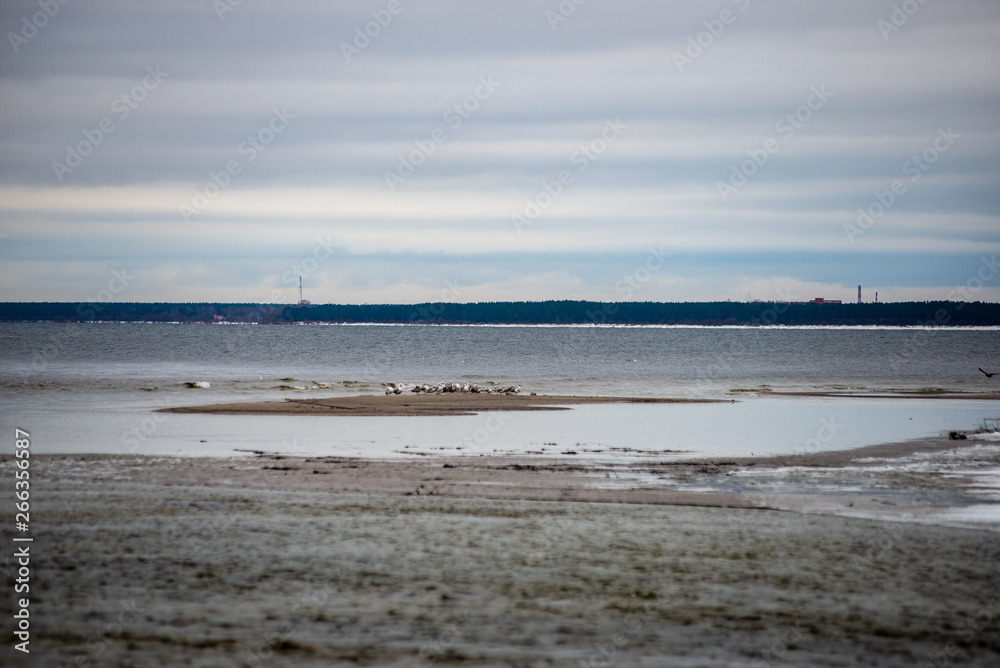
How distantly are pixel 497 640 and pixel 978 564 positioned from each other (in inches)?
272

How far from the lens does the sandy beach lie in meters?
9.52

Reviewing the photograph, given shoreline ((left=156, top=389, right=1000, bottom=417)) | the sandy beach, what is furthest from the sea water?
the sandy beach

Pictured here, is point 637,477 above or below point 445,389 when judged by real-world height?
below

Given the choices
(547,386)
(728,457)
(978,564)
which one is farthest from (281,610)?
(547,386)

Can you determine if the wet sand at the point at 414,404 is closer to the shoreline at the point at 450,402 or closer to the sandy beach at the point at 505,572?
the shoreline at the point at 450,402

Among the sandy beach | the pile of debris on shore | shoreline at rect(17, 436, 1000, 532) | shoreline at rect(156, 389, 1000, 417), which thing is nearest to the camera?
the sandy beach

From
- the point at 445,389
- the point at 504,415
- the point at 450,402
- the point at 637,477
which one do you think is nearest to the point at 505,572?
the point at 637,477

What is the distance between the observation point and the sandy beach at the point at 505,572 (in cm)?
952

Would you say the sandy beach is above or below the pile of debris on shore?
below

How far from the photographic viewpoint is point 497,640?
31.9ft

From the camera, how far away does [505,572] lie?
40.8 ft

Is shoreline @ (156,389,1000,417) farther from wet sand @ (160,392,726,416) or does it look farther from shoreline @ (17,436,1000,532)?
shoreline @ (17,436,1000,532)

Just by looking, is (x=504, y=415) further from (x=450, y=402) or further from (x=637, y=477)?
(x=637, y=477)

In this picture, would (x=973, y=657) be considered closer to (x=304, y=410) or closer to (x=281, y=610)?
(x=281, y=610)
